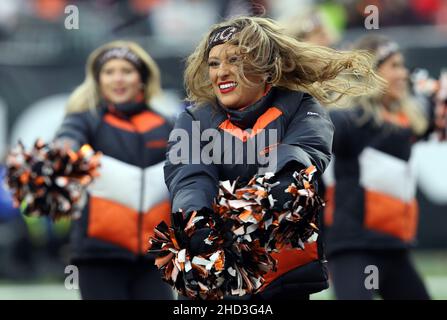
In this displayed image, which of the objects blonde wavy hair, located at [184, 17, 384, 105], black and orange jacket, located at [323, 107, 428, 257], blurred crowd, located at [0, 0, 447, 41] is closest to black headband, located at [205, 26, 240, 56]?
blonde wavy hair, located at [184, 17, 384, 105]

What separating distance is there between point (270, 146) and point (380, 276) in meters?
2.36

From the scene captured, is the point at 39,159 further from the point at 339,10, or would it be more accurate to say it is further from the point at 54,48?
the point at 339,10

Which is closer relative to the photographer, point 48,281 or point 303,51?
point 303,51

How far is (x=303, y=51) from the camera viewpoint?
172 inches

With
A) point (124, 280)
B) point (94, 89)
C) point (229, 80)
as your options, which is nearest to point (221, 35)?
point (229, 80)

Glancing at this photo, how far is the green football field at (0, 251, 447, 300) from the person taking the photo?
9.43 meters

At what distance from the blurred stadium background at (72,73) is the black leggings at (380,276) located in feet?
11.9

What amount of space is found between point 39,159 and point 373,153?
201 cm

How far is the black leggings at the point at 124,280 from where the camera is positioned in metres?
5.89

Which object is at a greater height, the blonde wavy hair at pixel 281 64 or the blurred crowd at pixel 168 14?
the blurred crowd at pixel 168 14

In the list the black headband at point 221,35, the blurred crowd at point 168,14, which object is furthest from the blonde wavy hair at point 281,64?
the blurred crowd at point 168,14

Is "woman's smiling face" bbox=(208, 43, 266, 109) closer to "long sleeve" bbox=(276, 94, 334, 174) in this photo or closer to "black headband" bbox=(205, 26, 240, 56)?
"black headband" bbox=(205, 26, 240, 56)

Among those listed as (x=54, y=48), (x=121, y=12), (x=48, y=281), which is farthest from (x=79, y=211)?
(x=121, y=12)

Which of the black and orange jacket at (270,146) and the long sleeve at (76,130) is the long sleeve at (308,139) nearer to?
the black and orange jacket at (270,146)
